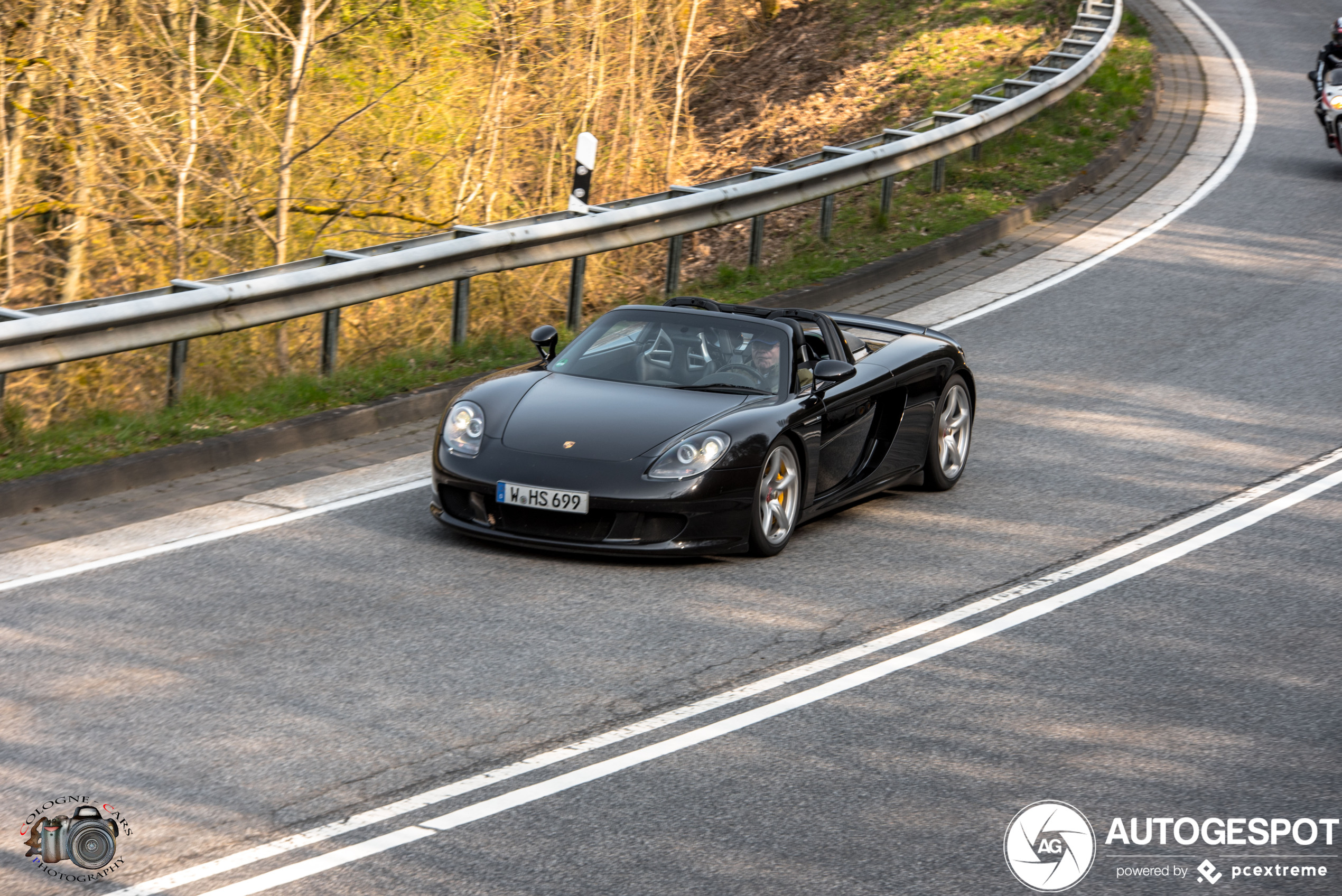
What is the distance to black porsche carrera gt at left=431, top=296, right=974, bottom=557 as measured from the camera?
7.68 m

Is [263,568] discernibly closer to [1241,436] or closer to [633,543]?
[633,543]

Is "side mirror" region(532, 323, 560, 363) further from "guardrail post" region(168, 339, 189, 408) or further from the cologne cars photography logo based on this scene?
the cologne cars photography logo

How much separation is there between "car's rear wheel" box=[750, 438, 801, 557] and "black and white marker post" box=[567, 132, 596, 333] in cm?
433

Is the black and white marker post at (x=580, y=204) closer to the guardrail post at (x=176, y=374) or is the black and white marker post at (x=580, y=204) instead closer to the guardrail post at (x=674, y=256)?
the guardrail post at (x=674, y=256)

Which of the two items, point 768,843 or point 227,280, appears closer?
point 768,843

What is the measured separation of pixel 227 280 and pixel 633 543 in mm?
3885

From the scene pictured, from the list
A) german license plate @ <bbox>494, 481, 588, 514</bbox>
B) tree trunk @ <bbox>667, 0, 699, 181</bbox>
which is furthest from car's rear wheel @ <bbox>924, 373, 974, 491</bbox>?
tree trunk @ <bbox>667, 0, 699, 181</bbox>

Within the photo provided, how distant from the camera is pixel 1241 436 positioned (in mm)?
10547

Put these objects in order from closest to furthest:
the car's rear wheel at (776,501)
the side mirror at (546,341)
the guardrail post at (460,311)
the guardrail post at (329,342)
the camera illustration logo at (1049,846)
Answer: the camera illustration logo at (1049,846) < the car's rear wheel at (776,501) < the side mirror at (546,341) < the guardrail post at (329,342) < the guardrail post at (460,311)

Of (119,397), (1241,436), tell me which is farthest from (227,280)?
(1241,436)

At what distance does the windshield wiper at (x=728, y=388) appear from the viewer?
8406 mm

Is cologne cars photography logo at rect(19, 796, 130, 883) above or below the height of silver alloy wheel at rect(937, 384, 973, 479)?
below

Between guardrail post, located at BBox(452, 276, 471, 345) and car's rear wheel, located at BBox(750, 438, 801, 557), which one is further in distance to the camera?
guardrail post, located at BBox(452, 276, 471, 345)

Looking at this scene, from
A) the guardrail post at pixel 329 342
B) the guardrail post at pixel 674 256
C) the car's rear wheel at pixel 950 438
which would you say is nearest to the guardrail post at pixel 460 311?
the guardrail post at pixel 329 342
